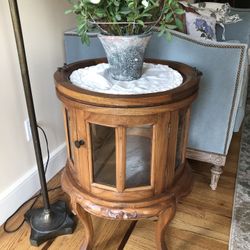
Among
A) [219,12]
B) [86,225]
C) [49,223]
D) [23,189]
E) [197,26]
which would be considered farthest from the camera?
[219,12]

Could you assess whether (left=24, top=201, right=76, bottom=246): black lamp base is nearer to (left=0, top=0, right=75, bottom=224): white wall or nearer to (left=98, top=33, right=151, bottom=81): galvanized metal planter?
(left=0, top=0, right=75, bottom=224): white wall

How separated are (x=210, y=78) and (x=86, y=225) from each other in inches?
33.7

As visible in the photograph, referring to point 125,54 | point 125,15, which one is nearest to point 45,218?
point 125,54

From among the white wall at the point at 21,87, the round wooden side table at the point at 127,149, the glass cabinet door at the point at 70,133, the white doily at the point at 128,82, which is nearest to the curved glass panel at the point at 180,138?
the round wooden side table at the point at 127,149

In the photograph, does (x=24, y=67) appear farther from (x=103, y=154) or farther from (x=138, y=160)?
(x=138, y=160)

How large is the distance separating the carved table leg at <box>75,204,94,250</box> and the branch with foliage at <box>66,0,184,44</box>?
62 cm

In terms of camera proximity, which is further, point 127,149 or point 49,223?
point 49,223

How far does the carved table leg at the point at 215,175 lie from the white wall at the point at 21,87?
914 mm

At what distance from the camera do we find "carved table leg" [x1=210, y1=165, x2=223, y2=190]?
1.51 meters

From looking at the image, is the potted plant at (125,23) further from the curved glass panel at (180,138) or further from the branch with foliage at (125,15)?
the curved glass panel at (180,138)

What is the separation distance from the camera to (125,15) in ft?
2.77

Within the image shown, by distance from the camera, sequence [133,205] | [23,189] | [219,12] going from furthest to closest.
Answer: [219,12] → [23,189] → [133,205]

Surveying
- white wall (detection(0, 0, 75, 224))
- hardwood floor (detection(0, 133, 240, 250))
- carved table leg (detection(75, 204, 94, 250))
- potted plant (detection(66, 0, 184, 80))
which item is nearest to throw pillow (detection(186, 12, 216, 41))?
white wall (detection(0, 0, 75, 224))

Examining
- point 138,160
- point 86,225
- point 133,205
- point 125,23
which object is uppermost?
point 125,23
